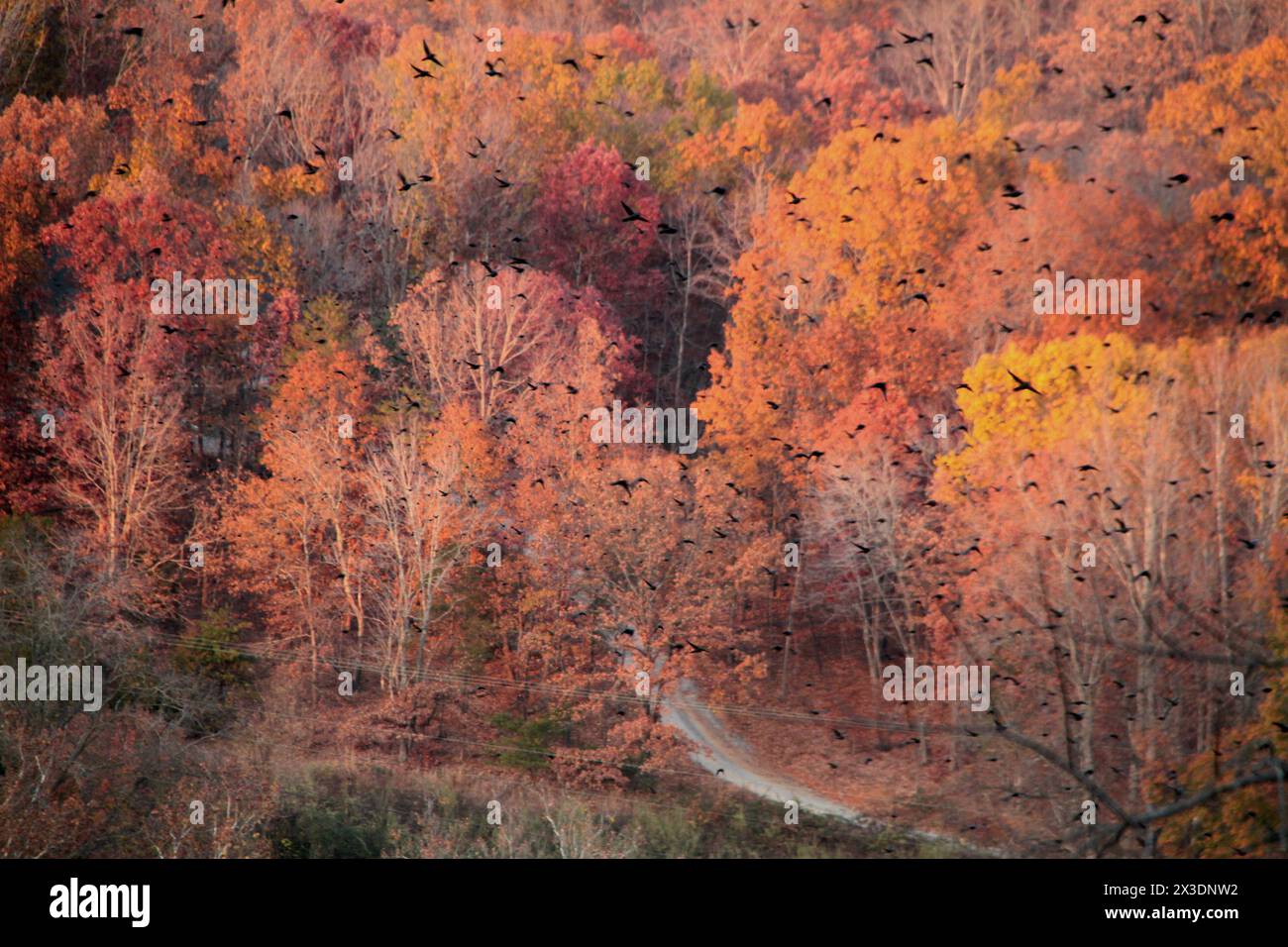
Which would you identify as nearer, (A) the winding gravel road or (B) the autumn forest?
(B) the autumn forest

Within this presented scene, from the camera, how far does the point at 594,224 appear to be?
2345 inches

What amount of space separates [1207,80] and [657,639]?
3678cm

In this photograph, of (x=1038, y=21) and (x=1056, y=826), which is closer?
(x=1056, y=826)

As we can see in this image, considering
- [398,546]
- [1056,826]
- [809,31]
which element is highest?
[809,31]

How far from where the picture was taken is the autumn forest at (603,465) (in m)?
37.8

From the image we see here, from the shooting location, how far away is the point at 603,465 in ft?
153

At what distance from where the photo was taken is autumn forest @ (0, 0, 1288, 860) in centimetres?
3781

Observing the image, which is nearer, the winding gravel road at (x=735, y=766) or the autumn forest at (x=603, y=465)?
the autumn forest at (x=603, y=465)

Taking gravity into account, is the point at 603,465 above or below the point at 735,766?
above

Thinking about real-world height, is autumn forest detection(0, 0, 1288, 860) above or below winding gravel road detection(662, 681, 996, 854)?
above

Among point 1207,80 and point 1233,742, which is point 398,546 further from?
point 1207,80

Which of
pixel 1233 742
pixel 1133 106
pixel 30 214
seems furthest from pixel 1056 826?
pixel 1133 106

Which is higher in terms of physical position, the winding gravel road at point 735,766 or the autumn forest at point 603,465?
the autumn forest at point 603,465

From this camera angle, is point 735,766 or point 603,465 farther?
point 603,465
